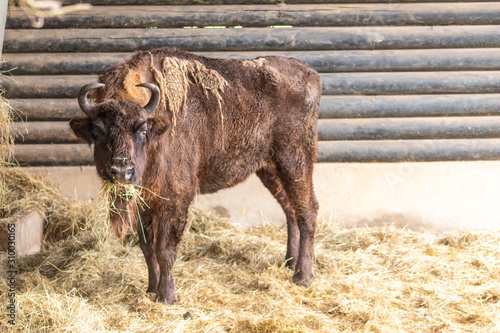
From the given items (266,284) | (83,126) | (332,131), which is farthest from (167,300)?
(332,131)

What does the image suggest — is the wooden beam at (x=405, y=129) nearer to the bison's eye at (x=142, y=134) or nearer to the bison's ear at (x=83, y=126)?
the bison's eye at (x=142, y=134)

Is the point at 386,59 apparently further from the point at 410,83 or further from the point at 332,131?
the point at 332,131

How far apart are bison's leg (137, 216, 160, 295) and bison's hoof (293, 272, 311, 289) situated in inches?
54.7

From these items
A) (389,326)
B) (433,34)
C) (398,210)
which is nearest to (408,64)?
(433,34)

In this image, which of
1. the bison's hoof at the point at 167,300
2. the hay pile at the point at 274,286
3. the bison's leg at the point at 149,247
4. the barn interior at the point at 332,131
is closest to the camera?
the hay pile at the point at 274,286

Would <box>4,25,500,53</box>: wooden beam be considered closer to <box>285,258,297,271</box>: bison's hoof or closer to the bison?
the bison

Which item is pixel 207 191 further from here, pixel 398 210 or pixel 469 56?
pixel 469 56

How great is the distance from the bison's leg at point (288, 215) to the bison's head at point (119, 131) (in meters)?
1.71

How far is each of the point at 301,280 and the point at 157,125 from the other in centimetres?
214

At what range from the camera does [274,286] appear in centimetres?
478

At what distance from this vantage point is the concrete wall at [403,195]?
642 centimetres

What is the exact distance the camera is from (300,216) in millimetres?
5309

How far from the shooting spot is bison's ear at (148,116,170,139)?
4082 millimetres

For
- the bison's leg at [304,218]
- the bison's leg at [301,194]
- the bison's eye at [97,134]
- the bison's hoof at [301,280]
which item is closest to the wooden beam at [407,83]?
the bison's leg at [301,194]
